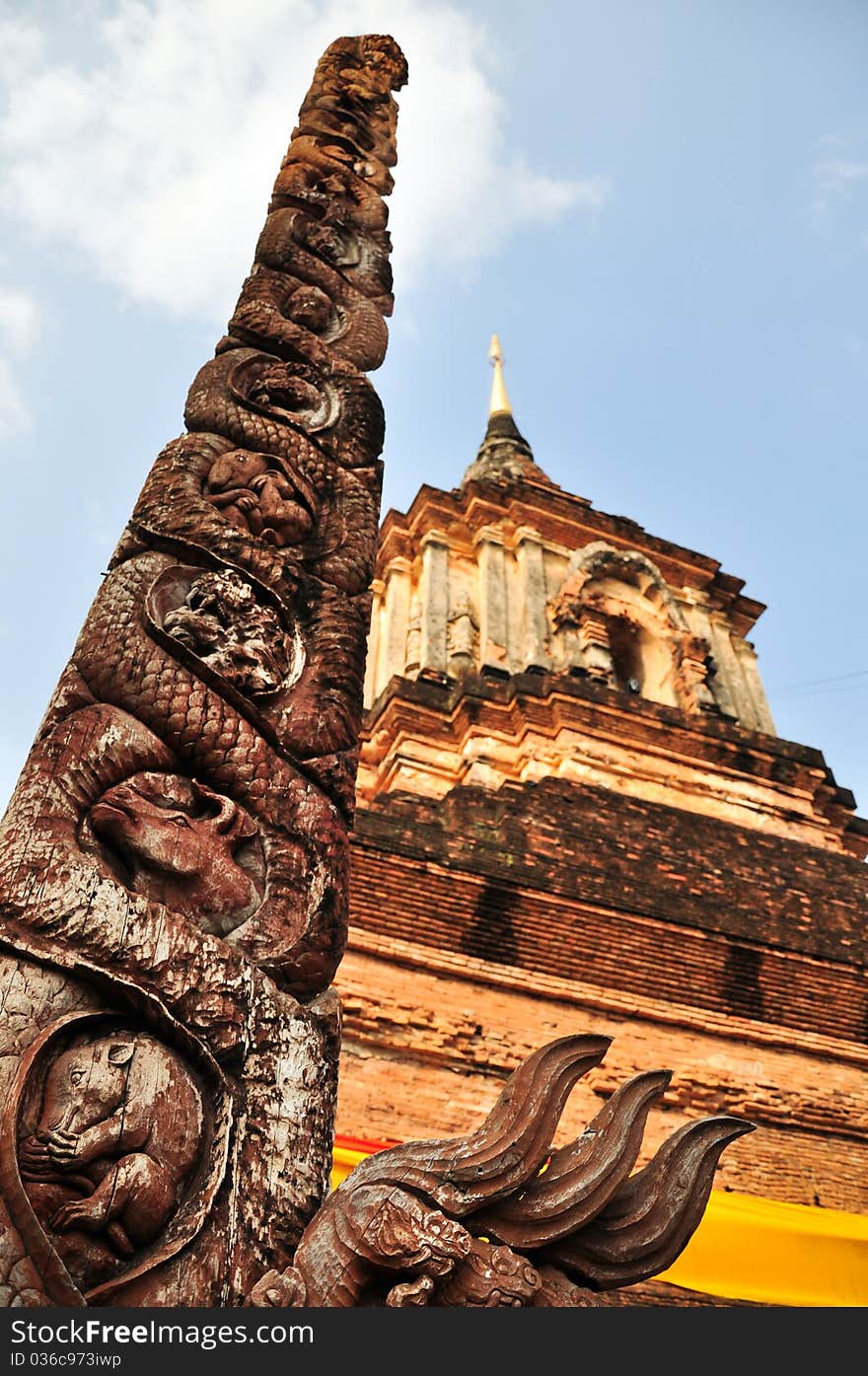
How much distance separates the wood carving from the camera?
2064mm

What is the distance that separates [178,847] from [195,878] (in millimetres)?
80

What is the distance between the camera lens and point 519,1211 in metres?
2.29

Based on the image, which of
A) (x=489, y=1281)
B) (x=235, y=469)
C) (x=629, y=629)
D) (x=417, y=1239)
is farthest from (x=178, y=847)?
(x=629, y=629)

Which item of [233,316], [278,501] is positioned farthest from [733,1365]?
[233,316]

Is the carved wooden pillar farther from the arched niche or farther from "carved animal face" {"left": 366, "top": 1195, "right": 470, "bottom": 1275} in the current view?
the arched niche

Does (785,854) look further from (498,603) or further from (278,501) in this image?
(278,501)

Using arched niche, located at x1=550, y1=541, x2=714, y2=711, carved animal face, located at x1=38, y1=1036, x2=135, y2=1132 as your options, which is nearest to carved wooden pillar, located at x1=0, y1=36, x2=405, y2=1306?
carved animal face, located at x1=38, y1=1036, x2=135, y2=1132

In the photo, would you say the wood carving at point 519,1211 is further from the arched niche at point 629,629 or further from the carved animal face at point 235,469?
the arched niche at point 629,629

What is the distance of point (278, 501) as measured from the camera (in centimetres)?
387

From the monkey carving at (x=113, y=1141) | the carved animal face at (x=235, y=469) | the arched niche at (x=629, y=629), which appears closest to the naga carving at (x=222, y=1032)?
the monkey carving at (x=113, y=1141)

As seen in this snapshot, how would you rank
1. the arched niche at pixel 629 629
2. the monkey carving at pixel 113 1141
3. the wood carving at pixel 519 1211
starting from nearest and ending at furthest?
the monkey carving at pixel 113 1141
the wood carving at pixel 519 1211
the arched niche at pixel 629 629

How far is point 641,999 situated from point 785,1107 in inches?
44.9

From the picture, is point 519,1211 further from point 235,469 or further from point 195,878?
point 235,469

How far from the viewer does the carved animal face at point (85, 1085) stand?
1.94 meters
